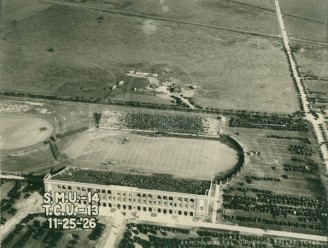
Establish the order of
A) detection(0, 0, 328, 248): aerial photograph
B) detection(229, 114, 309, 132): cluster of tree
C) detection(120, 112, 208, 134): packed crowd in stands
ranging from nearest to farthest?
detection(0, 0, 328, 248): aerial photograph, detection(120, 112, 208, 134): packed crowd in stands, detection(229, 114, 309, 132): cluster of tree

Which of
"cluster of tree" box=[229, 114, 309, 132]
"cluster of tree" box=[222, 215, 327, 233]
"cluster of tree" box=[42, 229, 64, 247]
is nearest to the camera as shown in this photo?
"cluster of tree" box=[42, 229, 64, 247]

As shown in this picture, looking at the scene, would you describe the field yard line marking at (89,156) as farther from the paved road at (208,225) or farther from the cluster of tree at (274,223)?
the cluster of tree at (274,223)

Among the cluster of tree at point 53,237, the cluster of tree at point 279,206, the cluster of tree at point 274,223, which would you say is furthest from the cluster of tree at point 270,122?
the cluster of tree at point 53,237

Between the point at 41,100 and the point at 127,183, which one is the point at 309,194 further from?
the point at 41,100

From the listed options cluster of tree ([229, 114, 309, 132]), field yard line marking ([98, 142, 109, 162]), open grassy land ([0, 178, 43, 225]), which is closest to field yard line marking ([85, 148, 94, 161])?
field yard line marking ([98, 142, 109, 162])

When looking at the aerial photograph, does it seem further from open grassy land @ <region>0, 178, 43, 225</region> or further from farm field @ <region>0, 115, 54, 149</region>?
farm field @ <region>0, 115, 54, 149</region>

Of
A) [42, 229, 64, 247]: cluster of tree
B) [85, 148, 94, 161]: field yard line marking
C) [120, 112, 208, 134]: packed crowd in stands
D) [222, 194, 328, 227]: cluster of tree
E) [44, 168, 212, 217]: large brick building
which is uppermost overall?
[120, 112, 208, 134]: packed crowd in stands

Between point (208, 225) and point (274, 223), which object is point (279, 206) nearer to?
point (274, 223)
